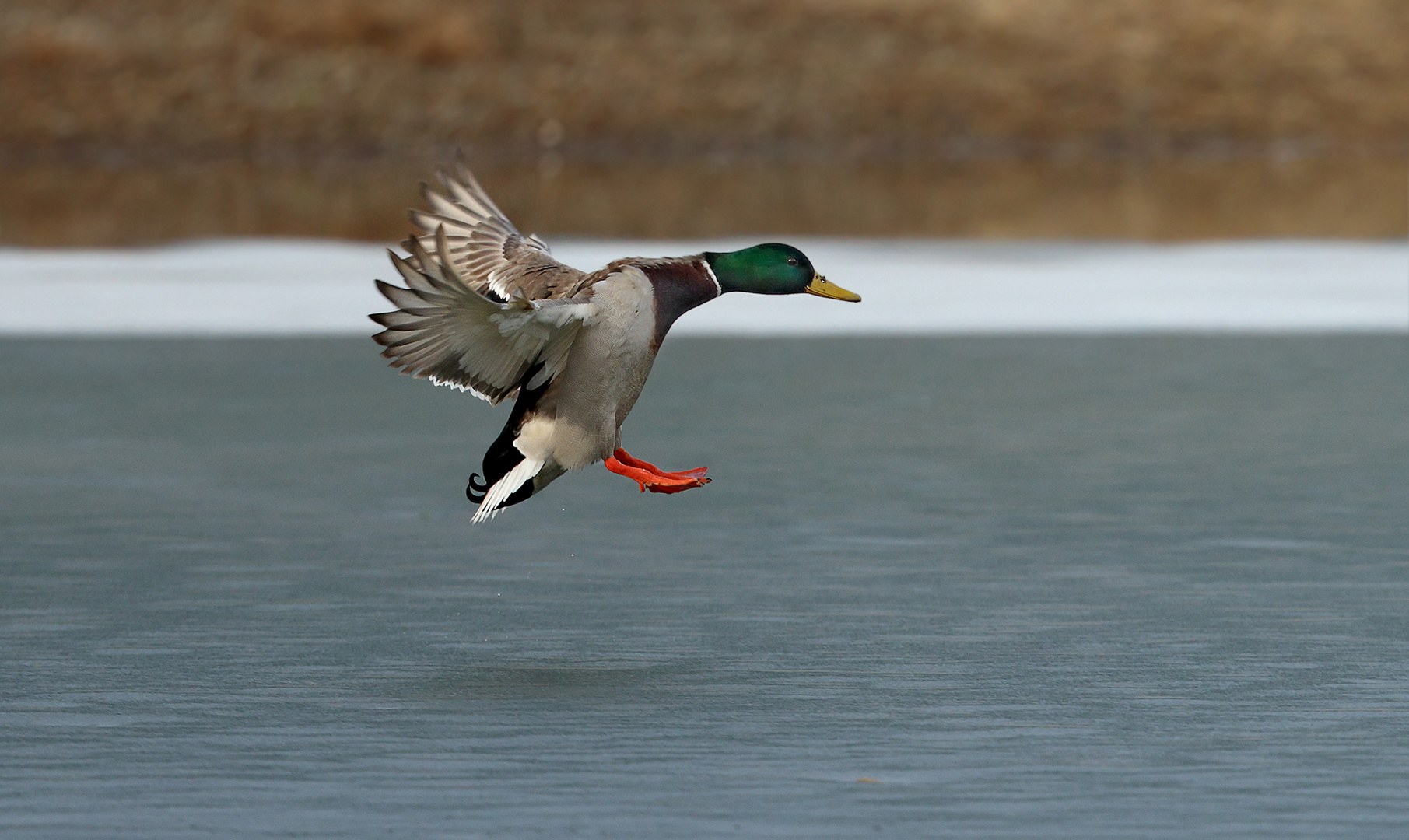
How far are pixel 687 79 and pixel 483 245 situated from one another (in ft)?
101

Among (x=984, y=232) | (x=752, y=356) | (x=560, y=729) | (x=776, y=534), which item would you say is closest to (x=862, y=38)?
(x=984, y=232)

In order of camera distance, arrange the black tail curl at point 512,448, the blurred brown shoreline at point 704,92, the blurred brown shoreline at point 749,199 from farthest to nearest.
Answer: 1. the blurred brown shoreline at point 704,92
2. the blurred brown shoreline at point 749,199
3. the black tail curl at point 512,448

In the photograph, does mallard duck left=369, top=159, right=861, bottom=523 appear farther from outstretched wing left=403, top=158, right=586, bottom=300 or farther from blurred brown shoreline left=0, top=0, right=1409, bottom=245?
blurred brown shoreline left=0, top=0, right=1409, bottom=245

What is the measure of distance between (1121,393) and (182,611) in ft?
17.3

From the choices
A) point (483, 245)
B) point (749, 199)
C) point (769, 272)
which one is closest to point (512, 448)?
point (769, 272)

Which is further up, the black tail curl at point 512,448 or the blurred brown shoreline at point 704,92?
the blurred brown shoreline at point 704,92

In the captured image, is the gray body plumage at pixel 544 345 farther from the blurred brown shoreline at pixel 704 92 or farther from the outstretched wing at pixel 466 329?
the blurred brown shoreline at pixel 704 92

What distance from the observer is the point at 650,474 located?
5.99m

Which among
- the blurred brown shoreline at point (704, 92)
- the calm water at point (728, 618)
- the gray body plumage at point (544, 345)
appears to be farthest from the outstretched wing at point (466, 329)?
the blurred brown shoreline at point (704, 92)

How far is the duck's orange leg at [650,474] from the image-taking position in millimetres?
5926

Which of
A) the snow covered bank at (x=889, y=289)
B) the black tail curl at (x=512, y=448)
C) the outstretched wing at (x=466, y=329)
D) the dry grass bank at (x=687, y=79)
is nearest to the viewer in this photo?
the outstretched wing at (x=466, y=329)

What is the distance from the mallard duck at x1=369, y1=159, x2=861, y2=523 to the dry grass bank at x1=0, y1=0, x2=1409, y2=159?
2889cm

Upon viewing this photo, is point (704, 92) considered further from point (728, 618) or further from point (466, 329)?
point (466, 329)

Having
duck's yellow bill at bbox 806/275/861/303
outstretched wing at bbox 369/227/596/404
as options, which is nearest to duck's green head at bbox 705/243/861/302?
duck's yellow bill at bbox 806/275/861/303
